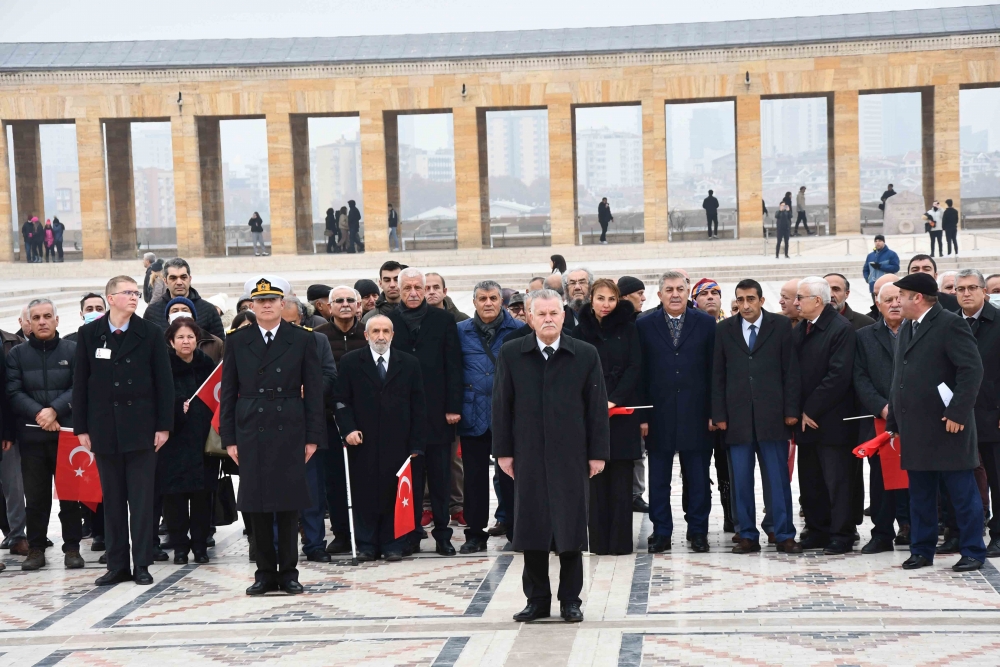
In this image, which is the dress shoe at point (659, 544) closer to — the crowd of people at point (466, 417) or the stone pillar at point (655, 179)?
the crowd of people at point (466, 417)

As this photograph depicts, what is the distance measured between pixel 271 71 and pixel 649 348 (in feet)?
85.0

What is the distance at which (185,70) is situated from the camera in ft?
106

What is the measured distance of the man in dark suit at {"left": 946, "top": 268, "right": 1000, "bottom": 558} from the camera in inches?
304

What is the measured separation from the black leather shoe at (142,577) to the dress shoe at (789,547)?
3921 millimetres

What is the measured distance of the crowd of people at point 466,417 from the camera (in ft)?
24.1

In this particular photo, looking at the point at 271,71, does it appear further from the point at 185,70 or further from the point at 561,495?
the point at 561,495

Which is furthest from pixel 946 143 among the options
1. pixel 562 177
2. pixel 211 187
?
pixel 211 187

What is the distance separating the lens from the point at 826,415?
7.98 meters

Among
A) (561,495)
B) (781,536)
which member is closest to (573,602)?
(561,495)

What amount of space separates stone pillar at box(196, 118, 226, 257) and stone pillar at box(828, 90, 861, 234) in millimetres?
16246

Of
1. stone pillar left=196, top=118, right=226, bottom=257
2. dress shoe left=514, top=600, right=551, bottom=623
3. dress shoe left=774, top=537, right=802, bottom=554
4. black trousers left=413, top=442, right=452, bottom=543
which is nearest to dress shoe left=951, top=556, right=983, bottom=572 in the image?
dress shoe left=774, top=537, right=802, bottom=554

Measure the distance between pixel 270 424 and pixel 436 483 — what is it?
1529 millimetres

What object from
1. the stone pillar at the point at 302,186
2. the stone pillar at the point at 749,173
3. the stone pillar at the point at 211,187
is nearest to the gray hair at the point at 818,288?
the stone pillar at the point at 749,173

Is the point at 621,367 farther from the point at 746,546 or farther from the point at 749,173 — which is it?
the point at 749,173
